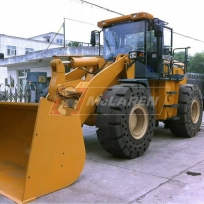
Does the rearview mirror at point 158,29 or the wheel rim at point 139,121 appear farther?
the rearview mirror at point 158,29

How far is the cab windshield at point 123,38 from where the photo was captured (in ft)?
18.5

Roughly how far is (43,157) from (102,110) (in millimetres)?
1512

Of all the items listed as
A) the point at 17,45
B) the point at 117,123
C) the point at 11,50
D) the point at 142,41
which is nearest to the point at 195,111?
the point at 142,41

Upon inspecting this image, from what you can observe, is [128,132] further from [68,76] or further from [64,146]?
Answer: [68,76]

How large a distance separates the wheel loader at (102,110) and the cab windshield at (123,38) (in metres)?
0.02

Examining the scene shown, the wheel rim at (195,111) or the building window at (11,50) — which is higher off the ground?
the building window at (11,50)

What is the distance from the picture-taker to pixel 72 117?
3.55 m

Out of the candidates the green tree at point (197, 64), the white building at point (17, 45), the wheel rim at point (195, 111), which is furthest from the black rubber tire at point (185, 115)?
the white building at point (17, 45)

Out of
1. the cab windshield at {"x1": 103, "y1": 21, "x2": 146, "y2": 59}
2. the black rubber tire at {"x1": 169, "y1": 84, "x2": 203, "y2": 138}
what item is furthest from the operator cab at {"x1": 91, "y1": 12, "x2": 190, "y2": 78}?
the black rubber tire at {"x1": 169, "y1": 84, "x2": 203, "y2": 138}

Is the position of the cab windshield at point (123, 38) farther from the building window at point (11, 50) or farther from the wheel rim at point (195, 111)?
the building window at point (11, 50)

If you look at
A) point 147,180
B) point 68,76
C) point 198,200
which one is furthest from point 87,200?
point 68,76

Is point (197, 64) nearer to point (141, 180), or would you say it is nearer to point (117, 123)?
point (117, 123)

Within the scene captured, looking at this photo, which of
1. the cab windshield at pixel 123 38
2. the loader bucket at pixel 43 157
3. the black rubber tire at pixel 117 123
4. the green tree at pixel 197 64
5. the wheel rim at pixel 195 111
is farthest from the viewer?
the green tree at pixel 197 64

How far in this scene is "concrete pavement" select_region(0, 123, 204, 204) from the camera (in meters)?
3.11
